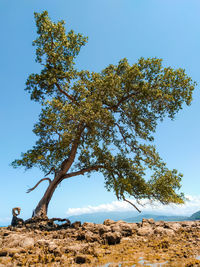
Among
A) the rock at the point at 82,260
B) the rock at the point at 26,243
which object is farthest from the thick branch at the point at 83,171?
the rock at the point at 82,260

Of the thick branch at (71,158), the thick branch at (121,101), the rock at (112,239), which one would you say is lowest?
the rock at (112,239)

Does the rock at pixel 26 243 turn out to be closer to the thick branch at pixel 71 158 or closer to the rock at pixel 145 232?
the rock at pixel 145 232

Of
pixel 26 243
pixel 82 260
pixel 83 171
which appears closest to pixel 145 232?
pixel 82 260

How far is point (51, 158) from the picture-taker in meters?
17.9

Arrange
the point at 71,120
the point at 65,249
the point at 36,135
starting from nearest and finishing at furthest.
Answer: the point at 65,249
the point at 71,120
the point at 36,135

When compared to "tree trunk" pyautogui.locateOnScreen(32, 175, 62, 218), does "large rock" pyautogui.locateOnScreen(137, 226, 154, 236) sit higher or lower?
lower

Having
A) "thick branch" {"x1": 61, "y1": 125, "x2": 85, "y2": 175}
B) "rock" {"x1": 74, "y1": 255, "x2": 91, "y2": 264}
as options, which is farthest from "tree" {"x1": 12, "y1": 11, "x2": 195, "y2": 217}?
"rock" {"x1": 74, "y1": 255, "x2": 91, "y2": 264}

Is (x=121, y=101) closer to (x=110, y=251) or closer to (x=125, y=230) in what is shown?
(x=125, y=230)

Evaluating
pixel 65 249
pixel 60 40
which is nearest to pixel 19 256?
pixel 65 249

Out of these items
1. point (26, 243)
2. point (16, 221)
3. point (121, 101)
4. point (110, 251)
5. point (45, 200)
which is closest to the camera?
point (110, 251)

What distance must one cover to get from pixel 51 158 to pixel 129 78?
10.9 meters

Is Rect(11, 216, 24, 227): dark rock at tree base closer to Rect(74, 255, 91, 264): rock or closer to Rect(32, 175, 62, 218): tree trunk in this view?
Rect(32, 175, 62, 218): tree trunk

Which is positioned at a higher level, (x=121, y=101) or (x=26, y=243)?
(x=121, y=101)

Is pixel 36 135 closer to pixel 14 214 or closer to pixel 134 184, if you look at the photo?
pixel 14 214
